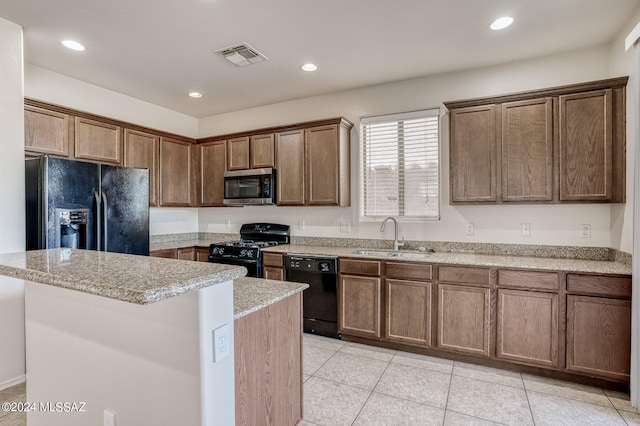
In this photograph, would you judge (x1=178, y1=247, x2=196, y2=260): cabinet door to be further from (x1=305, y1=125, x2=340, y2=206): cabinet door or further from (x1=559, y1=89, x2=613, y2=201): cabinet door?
(x1=559, y1=89, x2=613, y2=201): cabinet door

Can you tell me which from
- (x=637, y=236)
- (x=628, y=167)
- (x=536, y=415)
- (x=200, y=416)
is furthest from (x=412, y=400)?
(x=628, y=167)

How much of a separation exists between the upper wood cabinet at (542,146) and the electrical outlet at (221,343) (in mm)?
2644

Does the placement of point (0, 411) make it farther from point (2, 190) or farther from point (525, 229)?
point (525, 229)

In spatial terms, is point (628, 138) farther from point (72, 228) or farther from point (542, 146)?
point (72, 228)

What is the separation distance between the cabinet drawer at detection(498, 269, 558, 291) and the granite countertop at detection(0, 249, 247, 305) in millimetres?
2363

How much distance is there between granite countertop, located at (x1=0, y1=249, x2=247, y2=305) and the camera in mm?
959

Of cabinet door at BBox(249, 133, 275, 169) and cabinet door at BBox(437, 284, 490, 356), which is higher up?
cabinet door at BBox(249, 133, 275, 169)

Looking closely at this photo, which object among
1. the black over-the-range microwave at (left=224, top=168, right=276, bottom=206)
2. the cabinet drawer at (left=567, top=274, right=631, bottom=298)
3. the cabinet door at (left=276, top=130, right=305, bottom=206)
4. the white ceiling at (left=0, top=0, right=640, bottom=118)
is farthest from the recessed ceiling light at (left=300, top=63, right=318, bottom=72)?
the cabinet drawer at (left=567, top=274, right=631, bottom=298)

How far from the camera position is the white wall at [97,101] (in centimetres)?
329

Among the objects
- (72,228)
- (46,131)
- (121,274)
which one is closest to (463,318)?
(121,274)

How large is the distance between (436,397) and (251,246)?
96.7 inches

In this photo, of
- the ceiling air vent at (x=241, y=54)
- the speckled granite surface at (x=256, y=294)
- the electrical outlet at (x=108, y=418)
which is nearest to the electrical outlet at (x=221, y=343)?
the speckled granite surface at (x=256, y=294)

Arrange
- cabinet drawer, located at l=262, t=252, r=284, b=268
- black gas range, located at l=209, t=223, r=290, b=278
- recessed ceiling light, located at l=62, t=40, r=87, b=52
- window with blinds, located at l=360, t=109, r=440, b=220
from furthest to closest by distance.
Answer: black gas range, located at l=209, t=223, r=290, b=278 → cabinet drawer, located at l=262, t=252, r=284, b=268 → window with blinds, located at l=360, t=109, r=440, b=220 → recessed ceiling light, located at l=62, t=40, r=87, b=52

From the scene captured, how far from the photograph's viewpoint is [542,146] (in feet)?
9.23
